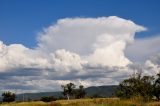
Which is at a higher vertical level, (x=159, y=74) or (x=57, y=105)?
(x=159, y=74)

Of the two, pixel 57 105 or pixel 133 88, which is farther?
pixel 133 88

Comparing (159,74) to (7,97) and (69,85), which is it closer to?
(69,85)

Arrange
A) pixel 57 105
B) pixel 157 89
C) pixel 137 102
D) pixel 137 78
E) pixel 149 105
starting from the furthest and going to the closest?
pixel 157 89 < pixel 137 78 < pixel 57 105 < pixel 137 102 < pixel 149 105

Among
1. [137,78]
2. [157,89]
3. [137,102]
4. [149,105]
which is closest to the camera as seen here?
[149,105]

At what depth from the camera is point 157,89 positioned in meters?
139

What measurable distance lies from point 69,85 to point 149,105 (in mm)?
155869

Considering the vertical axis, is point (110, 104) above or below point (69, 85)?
below

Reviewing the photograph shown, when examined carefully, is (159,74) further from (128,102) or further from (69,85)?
(128,102)

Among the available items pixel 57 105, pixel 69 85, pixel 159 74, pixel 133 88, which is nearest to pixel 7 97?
pixel 69 85

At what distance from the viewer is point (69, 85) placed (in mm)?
199750

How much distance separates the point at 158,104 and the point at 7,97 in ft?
523

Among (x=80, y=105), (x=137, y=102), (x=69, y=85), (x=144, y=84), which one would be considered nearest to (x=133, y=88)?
(x=144, y=84)

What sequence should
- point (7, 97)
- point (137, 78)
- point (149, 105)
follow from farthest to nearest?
1. point (7, 97)
2. point (137, 78)
3. point (149, 105)

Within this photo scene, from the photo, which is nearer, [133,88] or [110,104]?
[110,104]
